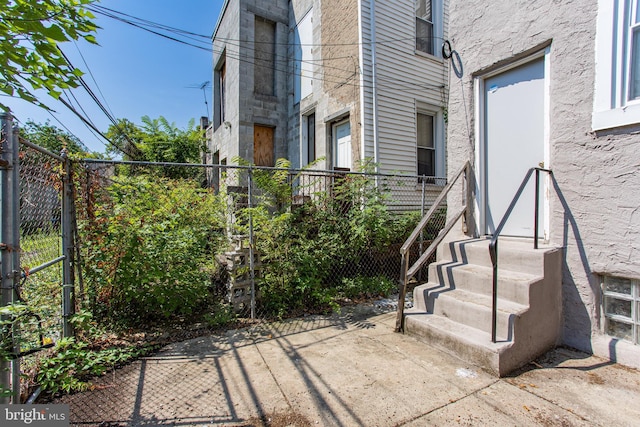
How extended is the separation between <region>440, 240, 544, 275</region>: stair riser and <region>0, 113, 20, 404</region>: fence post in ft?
13.9

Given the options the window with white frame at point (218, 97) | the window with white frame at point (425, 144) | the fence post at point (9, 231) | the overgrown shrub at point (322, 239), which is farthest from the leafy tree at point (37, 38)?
the window with white frame at point (218, 97)

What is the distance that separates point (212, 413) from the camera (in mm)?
2316

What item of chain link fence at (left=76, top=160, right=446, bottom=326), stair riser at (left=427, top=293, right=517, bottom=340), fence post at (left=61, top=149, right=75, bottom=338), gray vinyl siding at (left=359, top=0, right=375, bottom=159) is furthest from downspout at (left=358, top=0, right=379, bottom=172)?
fence post at (left=61, top=149, right=75, bottom=338)

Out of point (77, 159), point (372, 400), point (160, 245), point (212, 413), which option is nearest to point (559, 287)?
point (372, 400)

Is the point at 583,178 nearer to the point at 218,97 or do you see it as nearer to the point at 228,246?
the point at 228,246

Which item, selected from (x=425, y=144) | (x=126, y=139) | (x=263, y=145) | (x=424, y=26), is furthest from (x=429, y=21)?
(x=126, y=139)

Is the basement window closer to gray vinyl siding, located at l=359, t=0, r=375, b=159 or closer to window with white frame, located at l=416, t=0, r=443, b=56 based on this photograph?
gray vinyl siding, located at l=359, t=0, r=375, b=159

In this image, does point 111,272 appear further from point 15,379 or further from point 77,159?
point 15,379

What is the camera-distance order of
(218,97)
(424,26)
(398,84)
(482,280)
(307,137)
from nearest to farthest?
(482,280), (398,84), (424,26), (307,137), (218,97)

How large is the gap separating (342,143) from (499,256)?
201 inches

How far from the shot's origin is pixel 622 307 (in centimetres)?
303

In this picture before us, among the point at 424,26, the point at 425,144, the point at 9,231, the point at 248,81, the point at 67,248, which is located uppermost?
the point at 424,26

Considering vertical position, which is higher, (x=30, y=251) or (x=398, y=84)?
(x=398, y=84)

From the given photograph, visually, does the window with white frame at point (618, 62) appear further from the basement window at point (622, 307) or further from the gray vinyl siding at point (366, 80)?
the gray vinyl siding at point (366, 80)
